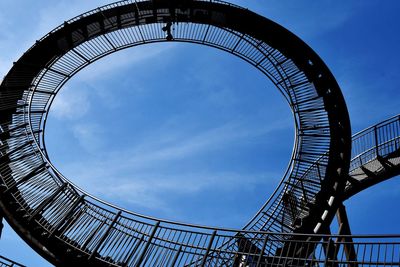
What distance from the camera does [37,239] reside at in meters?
10.9

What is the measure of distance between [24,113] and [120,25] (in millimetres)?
4329

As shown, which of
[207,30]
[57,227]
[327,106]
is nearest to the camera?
[57,227]

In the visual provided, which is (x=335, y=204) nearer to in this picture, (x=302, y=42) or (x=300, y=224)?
(x=300, y=224)

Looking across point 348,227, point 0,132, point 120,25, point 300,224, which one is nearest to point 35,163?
point 0,132

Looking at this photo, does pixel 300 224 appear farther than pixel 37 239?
Yes

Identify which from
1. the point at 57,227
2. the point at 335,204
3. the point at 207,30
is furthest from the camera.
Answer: the point at 207,30

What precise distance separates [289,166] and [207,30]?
5265mm

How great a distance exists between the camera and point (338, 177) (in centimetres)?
1222

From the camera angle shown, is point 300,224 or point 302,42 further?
point 302,42

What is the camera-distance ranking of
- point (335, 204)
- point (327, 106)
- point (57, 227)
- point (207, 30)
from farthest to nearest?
point (207, 30)
point (327, 106)
point (335, 204)
point (57, 227)

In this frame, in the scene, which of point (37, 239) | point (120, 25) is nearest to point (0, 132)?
point (37, 239)

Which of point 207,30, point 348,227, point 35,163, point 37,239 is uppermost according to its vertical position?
point 207,30

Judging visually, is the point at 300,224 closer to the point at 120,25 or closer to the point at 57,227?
the point at 57,227

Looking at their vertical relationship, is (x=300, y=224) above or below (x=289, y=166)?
below
